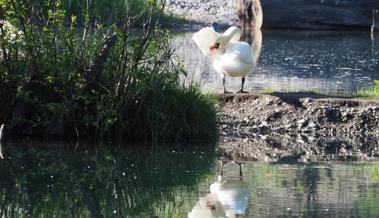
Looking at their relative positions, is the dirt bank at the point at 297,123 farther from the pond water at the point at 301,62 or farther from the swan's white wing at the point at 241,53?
the pond water at the point at 301,62

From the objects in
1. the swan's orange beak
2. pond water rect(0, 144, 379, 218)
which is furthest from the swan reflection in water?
the swan's orange beak

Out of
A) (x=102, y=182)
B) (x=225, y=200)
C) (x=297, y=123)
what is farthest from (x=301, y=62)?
(x=225, y=200)

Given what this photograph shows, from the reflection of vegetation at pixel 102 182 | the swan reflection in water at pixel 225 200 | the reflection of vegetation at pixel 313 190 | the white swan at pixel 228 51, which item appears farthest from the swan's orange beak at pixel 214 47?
the swan reflection in water at pixel 225 200

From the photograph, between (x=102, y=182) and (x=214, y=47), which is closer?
(x=102, y=182)

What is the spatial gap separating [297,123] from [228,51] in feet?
5.46

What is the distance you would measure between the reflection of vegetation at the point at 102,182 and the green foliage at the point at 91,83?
609 mm

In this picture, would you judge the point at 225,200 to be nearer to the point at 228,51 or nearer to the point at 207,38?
the point at 228,51

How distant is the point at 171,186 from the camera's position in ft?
35.3

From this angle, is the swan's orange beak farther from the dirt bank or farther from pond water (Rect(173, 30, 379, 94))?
the dirt bank

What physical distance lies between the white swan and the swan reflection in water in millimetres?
4520

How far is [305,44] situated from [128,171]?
17.0 m

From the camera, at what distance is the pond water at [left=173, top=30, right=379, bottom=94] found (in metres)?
18.7

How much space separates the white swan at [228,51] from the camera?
51.5 feet

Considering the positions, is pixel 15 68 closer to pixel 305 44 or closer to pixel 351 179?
pixel 351 179
